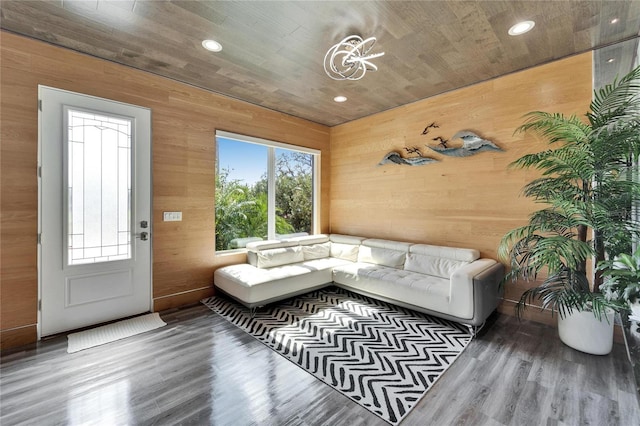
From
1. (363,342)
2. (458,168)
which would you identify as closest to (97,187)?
(363,342)

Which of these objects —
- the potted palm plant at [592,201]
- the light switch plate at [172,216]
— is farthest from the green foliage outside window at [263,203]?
the potted palm plant at [592,201]

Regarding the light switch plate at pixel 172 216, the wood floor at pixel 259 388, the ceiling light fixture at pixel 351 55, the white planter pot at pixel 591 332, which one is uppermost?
the ceiling light fixture at pixel 351 55

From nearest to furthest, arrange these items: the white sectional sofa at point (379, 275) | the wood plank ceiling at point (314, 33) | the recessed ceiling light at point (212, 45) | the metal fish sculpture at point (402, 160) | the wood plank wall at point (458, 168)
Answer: the wood plank ceiling at point (314, 33), the recessed ceiling light at point (212, 45), the white sectional sofa at point (379, 275), the wood plank wall at point (458, 168), the metal fish sculpture at point (402, 160)

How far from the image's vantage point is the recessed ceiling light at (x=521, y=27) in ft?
7.42

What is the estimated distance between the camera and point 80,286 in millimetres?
2775

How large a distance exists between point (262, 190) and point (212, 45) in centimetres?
218

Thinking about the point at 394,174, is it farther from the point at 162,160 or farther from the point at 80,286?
the point at 80,286

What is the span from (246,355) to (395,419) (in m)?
1.33

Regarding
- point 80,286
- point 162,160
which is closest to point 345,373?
point 80,286

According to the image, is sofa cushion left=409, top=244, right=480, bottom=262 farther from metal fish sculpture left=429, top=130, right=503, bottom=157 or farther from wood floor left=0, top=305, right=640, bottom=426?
metal fish sculpture left=429, top=130, right=503, bottom=157

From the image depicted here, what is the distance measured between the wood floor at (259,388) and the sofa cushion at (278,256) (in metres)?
1.25

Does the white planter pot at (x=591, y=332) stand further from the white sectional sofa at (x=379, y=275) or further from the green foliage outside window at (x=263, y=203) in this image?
the green foliage outside window at (x=263, y=203)

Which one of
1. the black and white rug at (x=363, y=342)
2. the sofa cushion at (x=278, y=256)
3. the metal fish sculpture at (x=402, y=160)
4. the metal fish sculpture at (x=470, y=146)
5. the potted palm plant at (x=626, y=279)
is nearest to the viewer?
the potted palm plant at (x=626, y=279)

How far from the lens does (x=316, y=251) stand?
4.40 m
